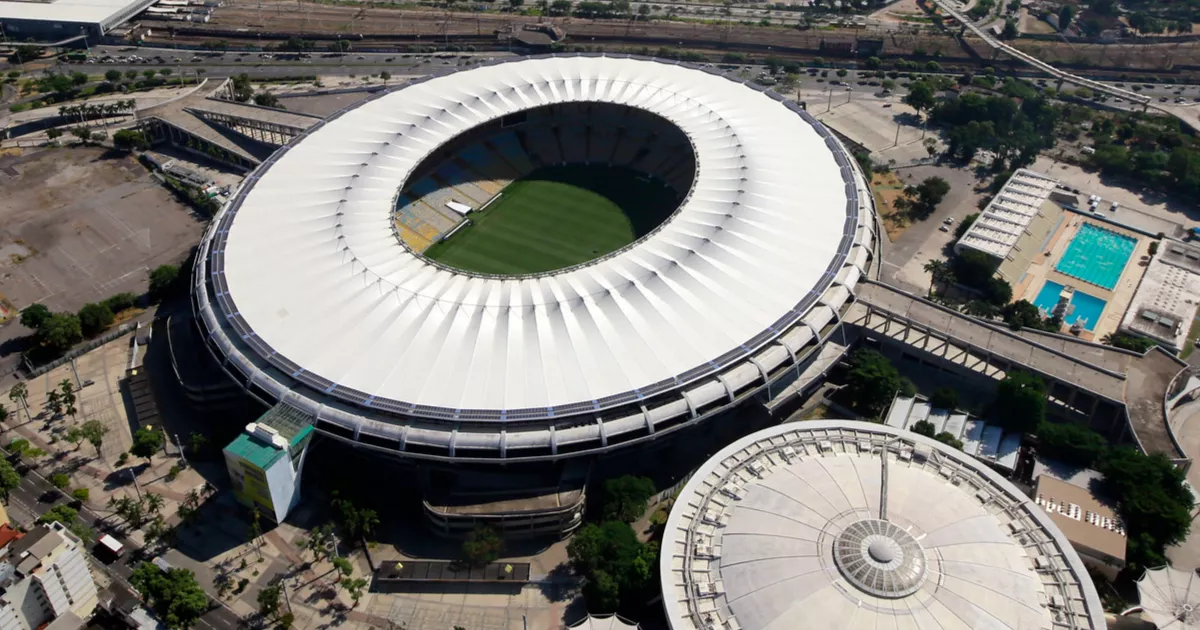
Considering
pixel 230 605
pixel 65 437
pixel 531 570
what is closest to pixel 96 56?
pixel 65 437

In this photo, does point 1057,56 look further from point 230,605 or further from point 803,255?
point 230,605

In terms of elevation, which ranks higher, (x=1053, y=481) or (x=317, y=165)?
(x=317, y=165)

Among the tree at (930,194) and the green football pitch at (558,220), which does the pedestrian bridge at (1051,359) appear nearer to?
the tree at (930,194)

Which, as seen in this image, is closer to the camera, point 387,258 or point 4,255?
point 387,258

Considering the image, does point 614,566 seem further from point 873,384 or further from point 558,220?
point 558,220

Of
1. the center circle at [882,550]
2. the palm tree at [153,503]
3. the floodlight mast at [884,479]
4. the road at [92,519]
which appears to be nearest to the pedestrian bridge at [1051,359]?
the floodlight mast at [884,479]

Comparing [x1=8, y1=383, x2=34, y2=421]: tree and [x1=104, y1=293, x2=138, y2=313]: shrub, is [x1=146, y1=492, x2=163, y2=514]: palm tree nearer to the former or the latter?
[x1=8, y1=383, x2=34, y2=421]: tree

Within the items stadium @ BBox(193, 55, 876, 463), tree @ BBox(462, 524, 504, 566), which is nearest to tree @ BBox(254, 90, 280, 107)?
stadium @ BBox(193, 55, 876, 463)
